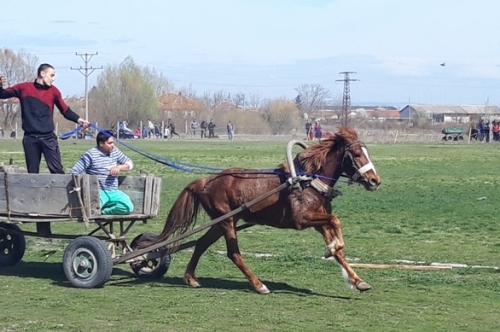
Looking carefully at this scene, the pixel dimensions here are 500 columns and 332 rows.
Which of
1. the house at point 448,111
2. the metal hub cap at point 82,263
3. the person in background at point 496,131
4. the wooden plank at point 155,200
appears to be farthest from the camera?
the house at point 448,111

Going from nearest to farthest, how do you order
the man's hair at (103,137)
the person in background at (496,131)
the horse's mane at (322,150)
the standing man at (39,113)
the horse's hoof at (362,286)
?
the horse's hoof at (362,286), the horse's mane at (322,150), the man's hair at (103,137), the standing man at (39,113), the person in background at (496,131)

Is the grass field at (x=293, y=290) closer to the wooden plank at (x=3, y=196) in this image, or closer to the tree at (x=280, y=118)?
the wooden plank at (x=3, y=196)

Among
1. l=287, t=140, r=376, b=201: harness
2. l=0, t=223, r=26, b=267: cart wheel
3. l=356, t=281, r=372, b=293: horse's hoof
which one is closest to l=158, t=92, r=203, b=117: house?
l=0, t=223, r=26, b=267: cart wheel

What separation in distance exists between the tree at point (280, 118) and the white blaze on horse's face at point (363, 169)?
336 feet

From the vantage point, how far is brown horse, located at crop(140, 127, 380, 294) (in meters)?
10.7

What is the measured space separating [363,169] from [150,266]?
322 cm

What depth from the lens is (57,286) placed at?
11.4 metres

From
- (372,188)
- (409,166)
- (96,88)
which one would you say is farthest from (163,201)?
(96,88)

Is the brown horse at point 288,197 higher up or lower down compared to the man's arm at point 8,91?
lower down

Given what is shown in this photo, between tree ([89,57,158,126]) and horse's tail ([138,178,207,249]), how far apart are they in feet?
323

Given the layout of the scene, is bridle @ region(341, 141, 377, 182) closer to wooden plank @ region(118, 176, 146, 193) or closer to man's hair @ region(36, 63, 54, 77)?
wooden plank @ region(118, 176, 146, 193)

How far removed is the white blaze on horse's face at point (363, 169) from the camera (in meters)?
10.7

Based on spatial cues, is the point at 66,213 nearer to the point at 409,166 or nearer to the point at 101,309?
the point at 101,309

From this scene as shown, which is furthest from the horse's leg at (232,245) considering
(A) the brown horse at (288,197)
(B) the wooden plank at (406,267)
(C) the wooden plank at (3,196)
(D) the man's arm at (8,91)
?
(D) the man's arm at (8,91)
